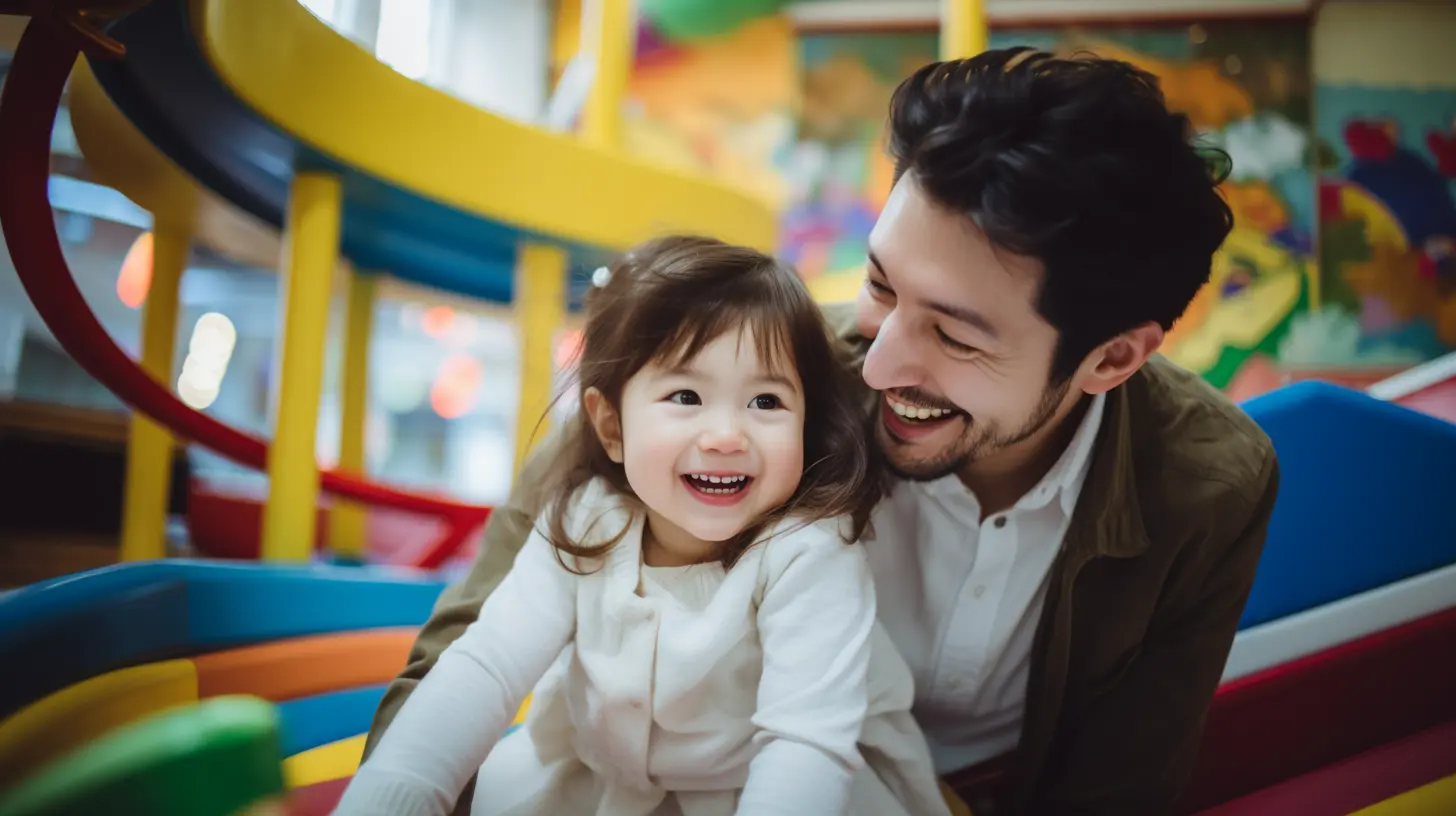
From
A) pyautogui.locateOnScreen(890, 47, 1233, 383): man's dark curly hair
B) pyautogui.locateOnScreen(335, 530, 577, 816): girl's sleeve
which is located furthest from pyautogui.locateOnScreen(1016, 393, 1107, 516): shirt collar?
pyautogui.locateOnScreen(335, 530, 577, 816): girl's sleeve

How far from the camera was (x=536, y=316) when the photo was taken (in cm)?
155

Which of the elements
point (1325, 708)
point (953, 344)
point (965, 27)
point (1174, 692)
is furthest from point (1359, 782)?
point (965, 27)

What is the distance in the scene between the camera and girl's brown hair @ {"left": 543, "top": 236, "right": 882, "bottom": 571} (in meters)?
0.70

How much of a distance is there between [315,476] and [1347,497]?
129 cm

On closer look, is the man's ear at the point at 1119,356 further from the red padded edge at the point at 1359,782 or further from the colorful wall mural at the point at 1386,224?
the colorful wall mural at the point at 1386,224

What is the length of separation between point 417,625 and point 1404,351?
296cm

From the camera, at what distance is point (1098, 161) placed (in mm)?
639

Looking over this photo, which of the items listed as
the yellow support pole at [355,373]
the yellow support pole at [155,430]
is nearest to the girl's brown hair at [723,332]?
the yellow support pole at [155,430]

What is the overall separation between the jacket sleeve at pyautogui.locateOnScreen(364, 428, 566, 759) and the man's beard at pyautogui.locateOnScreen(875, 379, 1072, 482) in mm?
311

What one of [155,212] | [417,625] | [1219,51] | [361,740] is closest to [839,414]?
[361,740]

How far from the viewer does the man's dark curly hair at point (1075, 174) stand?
642 millimetres

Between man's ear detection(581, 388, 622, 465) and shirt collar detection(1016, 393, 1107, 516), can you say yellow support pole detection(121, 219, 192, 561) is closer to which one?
man's ear detection(581, 388, 622, 465)

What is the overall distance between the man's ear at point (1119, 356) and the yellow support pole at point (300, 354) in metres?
0.95

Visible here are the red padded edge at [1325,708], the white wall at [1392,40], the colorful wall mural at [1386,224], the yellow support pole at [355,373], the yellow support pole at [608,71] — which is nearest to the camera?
the red padded edge at [1325,708]
